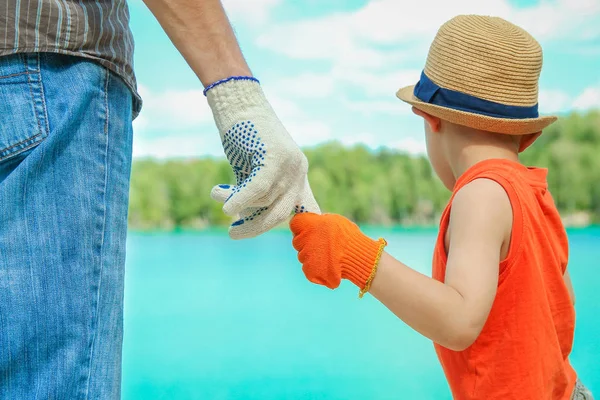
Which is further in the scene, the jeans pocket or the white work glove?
the white work glove

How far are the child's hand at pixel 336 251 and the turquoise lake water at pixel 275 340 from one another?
11.4 ft

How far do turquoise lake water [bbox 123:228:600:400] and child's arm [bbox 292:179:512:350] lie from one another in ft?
11.3

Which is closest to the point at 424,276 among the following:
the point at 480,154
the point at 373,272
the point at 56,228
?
the point at 373,272

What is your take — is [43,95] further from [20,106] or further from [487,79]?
[487,79]

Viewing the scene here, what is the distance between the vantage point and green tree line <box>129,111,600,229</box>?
10.3 meters

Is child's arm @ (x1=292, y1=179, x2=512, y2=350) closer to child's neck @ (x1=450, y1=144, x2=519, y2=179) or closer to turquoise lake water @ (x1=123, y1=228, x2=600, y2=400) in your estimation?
child's neck @ (x1=450, y1=144, x2=519, y2=179)

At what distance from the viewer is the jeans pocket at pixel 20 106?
0.76 meters

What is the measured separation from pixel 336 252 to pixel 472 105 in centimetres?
40

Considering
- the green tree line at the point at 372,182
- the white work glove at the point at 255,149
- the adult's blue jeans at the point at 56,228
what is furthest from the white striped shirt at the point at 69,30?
the green tree line at the point at 372,182

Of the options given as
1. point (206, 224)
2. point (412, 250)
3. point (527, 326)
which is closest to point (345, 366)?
point (527, 326)

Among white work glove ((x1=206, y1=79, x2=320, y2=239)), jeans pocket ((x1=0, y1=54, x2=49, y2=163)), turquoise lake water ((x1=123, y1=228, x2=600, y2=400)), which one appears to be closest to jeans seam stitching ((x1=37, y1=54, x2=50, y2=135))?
jeans pocket ((x1=0, y1=54, x2=49, y2=163))

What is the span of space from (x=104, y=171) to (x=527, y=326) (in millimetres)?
723

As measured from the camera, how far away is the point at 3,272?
75 centimetres

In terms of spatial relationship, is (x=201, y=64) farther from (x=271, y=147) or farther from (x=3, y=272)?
(x=3, y=272)
